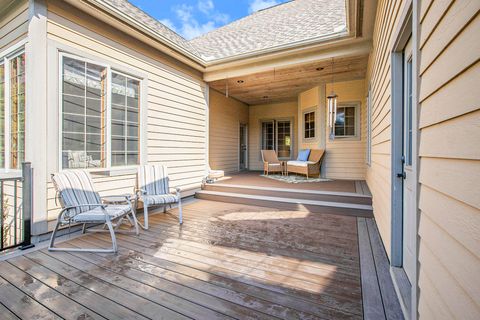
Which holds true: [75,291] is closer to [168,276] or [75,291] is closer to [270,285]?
[168,276]

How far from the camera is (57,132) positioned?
311 centimetres

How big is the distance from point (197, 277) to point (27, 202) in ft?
7.59

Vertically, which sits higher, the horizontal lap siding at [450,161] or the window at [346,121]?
the window at [346,121]

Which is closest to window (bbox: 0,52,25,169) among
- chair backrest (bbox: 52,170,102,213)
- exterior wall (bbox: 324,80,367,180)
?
chair backrest (bbox: 52,170,102,213)

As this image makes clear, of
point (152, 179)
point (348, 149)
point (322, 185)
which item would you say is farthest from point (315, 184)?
point (152, 179)

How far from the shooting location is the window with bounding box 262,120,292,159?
356 inches

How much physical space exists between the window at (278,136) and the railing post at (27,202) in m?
7.52

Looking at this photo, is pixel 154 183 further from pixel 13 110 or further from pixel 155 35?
pixel 155 35

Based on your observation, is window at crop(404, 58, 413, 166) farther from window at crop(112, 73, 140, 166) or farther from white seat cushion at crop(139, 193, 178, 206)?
window at crop(112, 73, 140, 166)

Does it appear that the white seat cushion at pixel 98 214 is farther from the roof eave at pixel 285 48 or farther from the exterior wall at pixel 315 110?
the exterior wall at pixel 315 110

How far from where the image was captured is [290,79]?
6.34 metres

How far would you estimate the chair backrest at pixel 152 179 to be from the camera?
416 centimetres

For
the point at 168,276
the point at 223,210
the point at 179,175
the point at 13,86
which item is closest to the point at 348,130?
the point at 223,210

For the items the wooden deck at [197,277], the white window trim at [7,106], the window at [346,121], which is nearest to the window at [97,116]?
the white window trim at [7,106]
